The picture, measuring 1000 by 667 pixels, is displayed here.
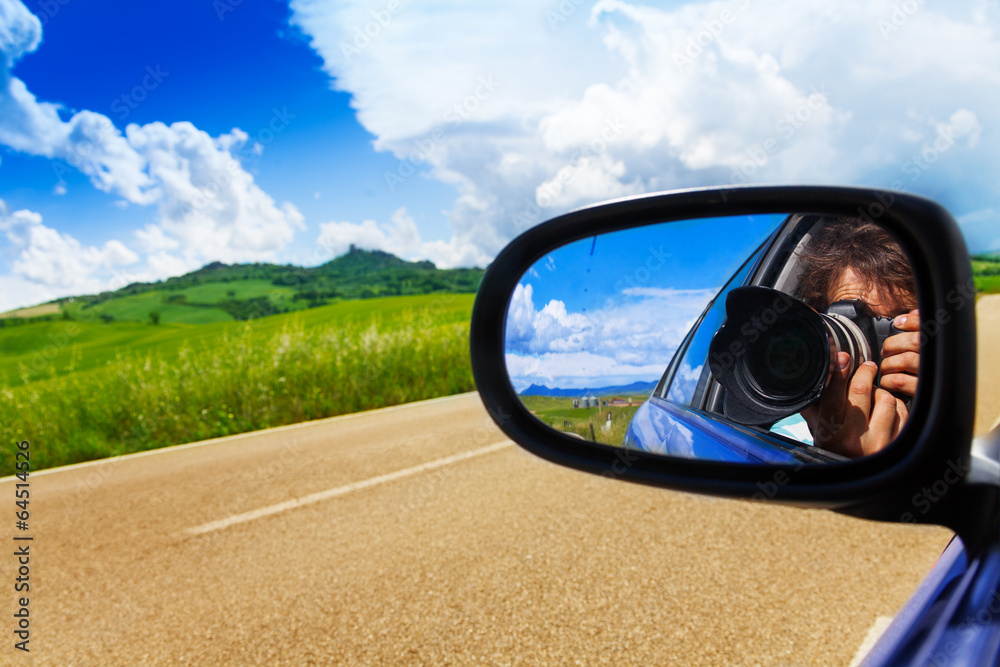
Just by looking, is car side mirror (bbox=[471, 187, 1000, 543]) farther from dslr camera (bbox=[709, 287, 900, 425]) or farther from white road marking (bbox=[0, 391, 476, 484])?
white road marking (bbox=[0, 391, 476, 484])

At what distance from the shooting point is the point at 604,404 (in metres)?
1.62

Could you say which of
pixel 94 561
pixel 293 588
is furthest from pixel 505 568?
pixel 94 561

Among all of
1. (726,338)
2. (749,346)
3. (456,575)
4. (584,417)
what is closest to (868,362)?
(749,346)

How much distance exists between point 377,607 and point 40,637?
178cm

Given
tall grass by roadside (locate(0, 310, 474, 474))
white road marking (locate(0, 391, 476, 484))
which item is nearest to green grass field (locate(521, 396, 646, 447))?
white road marking (locate(0, 391, 476, 484))

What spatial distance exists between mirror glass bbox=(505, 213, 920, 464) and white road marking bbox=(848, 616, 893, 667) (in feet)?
5.48

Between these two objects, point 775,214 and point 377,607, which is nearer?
point 775,214

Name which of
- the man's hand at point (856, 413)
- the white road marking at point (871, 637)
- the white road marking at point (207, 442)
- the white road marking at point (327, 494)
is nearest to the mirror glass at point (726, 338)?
the man's hand at point (856, 413)

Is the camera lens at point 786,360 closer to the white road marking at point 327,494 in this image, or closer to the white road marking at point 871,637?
the white road marking at point 871,637

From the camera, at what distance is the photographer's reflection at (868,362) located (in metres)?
1.01

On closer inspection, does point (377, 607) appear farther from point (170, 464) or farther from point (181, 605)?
point (170, 464)

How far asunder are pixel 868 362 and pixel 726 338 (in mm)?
296

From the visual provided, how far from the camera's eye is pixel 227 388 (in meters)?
11.1

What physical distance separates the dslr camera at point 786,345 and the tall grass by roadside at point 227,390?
10073mm
